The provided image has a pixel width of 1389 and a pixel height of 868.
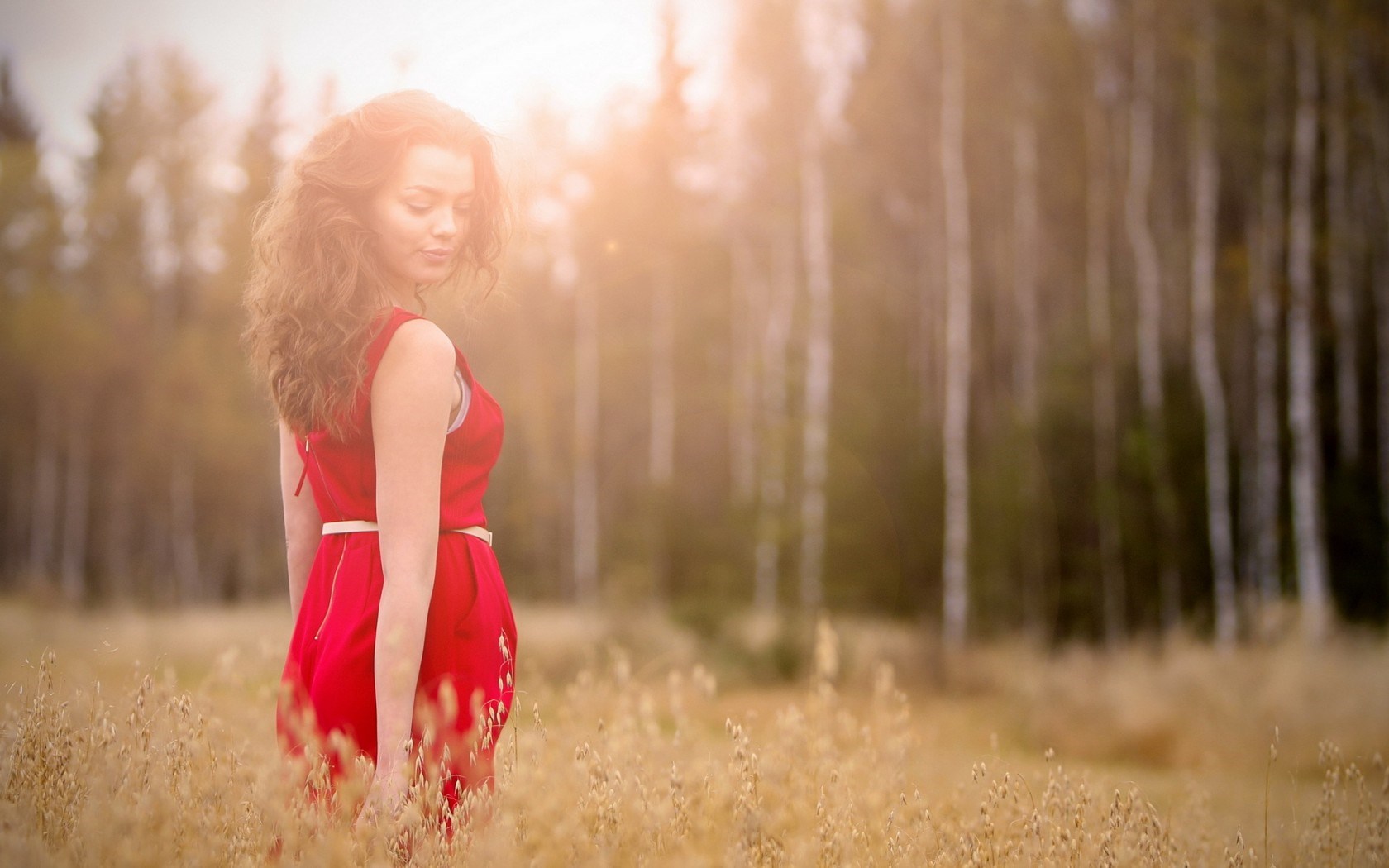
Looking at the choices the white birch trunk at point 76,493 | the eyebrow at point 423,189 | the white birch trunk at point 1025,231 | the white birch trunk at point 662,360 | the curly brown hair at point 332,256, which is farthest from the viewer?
the white birch trunk at point 76,493

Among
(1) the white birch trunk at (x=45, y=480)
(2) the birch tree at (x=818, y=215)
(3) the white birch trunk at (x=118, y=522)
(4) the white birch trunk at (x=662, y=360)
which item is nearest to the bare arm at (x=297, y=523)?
(2) the birch tree at (x=818, y=215)

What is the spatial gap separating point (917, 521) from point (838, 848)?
46.6 feet

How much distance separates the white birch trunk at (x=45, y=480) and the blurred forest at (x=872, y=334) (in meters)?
0.11

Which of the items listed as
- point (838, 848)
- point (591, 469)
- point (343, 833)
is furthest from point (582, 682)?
point (591, 469)

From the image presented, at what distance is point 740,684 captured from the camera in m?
9.81

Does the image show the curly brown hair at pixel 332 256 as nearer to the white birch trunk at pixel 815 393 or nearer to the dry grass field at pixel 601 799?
the dry grass field at pixel 601 799

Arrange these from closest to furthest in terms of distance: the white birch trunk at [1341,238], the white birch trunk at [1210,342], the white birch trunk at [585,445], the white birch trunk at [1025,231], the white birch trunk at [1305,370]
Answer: the white birch trunk at [1305,370]
the white birch trunk at [1210,342]
the white birch trunk at [1341,238]
the white birch trunk at [1025,231]
the white birch trunk at [585,445]

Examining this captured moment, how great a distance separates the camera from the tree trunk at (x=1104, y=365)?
1539 cm

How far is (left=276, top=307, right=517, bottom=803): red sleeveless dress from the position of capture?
1.63m

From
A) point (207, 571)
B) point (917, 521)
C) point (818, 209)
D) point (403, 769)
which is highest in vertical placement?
point (818, 209)

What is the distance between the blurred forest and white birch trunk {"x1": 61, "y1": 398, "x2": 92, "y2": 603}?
14 cm

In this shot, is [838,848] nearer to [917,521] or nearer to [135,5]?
[917,521]

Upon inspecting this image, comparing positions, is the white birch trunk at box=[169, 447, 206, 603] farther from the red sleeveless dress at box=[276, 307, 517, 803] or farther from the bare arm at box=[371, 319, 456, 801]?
the bare arm at box=[371, 319, 456, 801]

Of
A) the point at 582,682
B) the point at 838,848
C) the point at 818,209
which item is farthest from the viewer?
the point at 818,209
